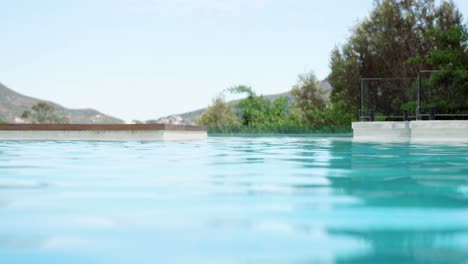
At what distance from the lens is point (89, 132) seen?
19406 mm

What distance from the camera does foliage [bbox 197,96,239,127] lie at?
2093 inches

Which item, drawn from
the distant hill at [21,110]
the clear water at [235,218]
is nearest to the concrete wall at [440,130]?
the clear water at [235,218]

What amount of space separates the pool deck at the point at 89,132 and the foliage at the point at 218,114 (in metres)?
32.7

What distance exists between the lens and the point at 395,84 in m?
21.6

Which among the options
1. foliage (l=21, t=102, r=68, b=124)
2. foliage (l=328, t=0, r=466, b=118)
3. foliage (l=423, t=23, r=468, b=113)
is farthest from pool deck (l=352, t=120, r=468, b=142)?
foliage (l=21, t=102, r=68, b=124)

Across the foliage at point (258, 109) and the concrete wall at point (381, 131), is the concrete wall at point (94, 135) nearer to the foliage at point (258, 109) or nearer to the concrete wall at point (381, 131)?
the concrete wall at point (381, 131)

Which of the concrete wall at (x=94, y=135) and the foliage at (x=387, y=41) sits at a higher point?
the foliage at (x=387, y=41)

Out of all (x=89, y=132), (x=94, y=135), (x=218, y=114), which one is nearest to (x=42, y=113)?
(x=218, y=114)

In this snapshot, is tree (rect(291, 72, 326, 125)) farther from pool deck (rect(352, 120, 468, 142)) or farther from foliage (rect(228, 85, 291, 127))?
pool deck (rect(352, 120, 468, 142))

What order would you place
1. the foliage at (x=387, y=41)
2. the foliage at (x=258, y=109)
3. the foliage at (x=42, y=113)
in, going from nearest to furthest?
the foliage at (x=387, y=41)
the foliage at (x=258, y=109)
the foliage at (x=42, y=113)

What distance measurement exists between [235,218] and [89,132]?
17.0 m

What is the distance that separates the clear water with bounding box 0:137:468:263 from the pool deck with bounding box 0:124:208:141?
13089 millimetres

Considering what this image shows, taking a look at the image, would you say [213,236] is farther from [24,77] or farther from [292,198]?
[24,77]

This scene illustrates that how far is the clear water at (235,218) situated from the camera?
7.84ft
